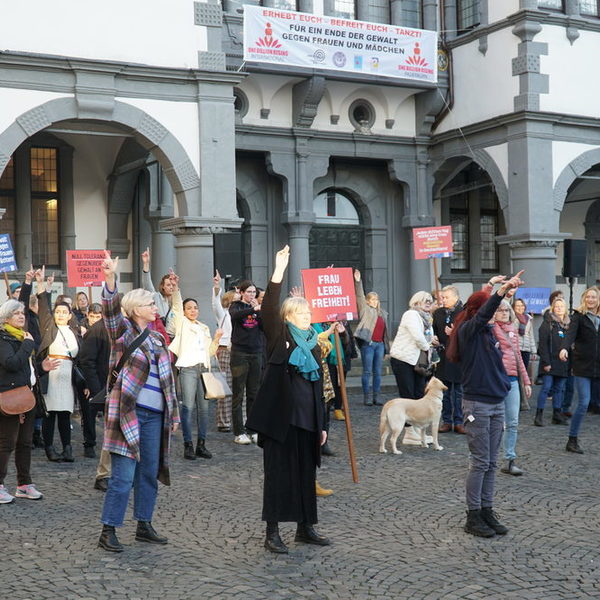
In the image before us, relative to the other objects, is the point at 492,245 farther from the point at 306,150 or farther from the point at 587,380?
the point at 587,380

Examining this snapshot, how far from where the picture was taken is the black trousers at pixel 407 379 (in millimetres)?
11750

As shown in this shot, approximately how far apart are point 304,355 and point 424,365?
539 centimetres

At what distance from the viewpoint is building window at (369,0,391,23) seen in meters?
20.1

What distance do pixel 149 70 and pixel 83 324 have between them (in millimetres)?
4531

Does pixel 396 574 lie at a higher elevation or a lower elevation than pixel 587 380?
lower

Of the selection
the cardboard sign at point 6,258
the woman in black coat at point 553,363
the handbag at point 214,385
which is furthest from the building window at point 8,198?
the woman in black coat at point 553,363

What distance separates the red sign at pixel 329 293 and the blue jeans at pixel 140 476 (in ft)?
11.3

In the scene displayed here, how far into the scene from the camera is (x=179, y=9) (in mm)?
15500

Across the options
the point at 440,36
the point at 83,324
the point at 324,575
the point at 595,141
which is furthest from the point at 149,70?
the point at 324,575

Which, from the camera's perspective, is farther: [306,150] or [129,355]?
[306,150]

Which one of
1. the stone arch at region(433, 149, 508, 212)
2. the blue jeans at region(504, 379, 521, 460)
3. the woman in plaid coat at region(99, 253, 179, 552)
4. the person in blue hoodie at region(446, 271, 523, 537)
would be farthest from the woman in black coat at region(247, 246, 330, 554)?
the stone arch at region(433, 149, 508, 212)

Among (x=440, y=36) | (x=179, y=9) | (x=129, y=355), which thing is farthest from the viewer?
(x=440, y=36)

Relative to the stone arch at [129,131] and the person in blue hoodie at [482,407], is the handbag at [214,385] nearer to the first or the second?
the person in blue hoodie at [482,407]

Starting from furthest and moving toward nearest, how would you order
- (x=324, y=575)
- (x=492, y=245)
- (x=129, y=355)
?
(x=492, y=245)
(x=129, y=355)
(x=324, y=575)
